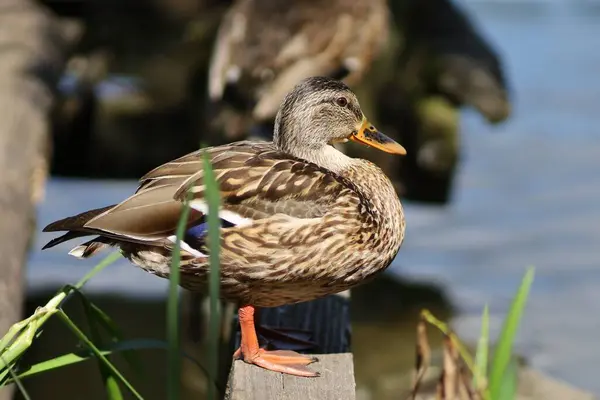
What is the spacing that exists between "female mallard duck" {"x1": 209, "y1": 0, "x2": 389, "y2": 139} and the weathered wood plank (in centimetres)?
277

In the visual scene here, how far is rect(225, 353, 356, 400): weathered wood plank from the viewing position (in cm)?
276

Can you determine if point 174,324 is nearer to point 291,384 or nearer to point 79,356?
point 79,356

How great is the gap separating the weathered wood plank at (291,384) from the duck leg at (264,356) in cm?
2

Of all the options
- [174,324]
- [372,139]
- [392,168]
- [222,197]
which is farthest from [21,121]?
[174,324]

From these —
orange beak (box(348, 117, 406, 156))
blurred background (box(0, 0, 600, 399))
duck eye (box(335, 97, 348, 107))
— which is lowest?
blurred background (box(0, 0, 600, 399))

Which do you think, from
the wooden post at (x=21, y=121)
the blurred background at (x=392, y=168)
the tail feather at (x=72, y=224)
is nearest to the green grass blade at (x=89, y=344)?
the tail feather at (x=72, y=224)

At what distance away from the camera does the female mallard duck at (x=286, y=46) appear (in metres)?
6.00

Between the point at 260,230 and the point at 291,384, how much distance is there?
404mm

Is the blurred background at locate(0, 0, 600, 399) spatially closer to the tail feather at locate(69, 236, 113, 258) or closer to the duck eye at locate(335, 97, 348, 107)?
the duck eye at locate(335, 97, 348, 107)

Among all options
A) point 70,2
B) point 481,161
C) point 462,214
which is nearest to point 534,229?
point 462,214

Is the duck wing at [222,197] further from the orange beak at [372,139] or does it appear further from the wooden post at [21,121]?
the wooden post at [21,121]

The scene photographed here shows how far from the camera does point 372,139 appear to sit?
3.60m

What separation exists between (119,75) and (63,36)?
4.75ft

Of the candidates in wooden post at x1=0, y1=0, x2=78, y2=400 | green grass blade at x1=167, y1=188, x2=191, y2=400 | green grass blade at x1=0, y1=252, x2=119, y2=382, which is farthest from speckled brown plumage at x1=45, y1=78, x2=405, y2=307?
green grass blade at x1=167, y1=188, x2=191, y2=400
